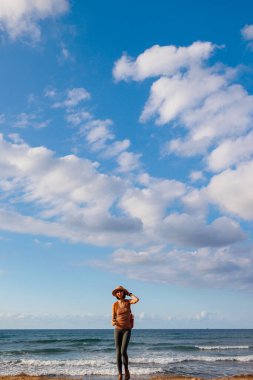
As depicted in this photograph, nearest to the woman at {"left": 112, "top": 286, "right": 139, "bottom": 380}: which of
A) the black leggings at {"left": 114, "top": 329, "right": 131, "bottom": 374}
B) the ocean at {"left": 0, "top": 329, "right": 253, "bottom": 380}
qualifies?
the black leggings at {"left": 114, "top": 329, "right": 131, "bottom": 374}

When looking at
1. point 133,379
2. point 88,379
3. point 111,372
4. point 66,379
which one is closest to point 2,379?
point 66,379

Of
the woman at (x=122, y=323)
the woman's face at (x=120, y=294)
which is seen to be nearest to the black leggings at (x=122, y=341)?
the woman at (x=122, y=323)

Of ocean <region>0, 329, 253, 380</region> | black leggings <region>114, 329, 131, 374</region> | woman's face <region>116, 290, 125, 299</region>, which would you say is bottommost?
ocean <region>0, 329, 253, 380</region>

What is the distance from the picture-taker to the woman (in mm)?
8664

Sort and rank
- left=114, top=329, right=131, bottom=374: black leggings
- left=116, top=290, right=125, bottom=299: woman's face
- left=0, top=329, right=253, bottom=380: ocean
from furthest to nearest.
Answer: left=0, top=329, right=253, bottom=380: ocean → left=116, top=290, right=125, bottom=299: woman's face → left=114, top=329, right=131, bottom=374: black leggings

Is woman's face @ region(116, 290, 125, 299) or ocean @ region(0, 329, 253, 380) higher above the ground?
woman's face @ region(116, 290, 125, 299)

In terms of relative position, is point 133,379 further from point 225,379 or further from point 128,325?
point 128,325

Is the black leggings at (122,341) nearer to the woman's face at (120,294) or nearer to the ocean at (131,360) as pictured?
the woman's face at (120,294)

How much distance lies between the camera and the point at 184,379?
1211cm

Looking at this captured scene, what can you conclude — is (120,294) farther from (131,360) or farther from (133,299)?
(131,360)

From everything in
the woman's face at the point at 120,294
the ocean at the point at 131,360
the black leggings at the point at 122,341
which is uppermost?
the woman's face at the point at 120,294

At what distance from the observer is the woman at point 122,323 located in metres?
8.66

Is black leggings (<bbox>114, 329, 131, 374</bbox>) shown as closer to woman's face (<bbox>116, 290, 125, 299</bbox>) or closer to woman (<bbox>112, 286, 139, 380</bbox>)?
woman (<bbox>112, 286, 139, 380</bbox>)

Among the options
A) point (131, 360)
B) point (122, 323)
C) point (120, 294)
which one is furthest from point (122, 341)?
point (131, 360)
